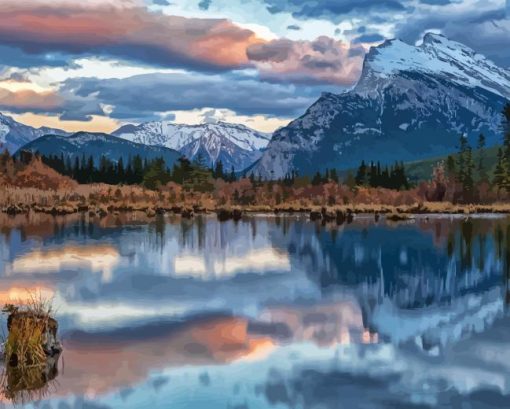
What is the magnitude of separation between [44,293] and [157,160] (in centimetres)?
14254

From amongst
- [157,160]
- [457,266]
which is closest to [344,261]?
[457,266]

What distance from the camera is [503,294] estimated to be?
33781 mm

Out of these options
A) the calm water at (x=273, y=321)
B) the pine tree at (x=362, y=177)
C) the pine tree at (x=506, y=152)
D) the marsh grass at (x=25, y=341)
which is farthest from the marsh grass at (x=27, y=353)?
the pine tree at (x=362, y=177)

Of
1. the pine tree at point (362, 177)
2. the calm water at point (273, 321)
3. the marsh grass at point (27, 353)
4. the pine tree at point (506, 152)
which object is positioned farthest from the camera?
the pine tree at point (362, 177)

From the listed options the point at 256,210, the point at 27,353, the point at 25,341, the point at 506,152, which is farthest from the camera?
the point at 506,152

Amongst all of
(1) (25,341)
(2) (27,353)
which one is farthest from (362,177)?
(1) (25,341)

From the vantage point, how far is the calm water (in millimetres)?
18672

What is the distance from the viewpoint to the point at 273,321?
2780cm

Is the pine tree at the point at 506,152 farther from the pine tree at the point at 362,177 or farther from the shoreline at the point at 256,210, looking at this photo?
the pine tree at the point at 362,177

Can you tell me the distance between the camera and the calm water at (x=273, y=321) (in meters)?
18.7

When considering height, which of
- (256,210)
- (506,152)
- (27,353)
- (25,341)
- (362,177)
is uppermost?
(506,152)

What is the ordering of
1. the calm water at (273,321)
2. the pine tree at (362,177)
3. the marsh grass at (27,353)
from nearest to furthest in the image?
the calm water at (273,321) < the marsh grass at (27,353) < the pine tree at (362,177)

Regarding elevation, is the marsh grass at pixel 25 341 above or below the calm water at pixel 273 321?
above

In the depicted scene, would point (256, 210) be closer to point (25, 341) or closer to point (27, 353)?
point (27, 353)
